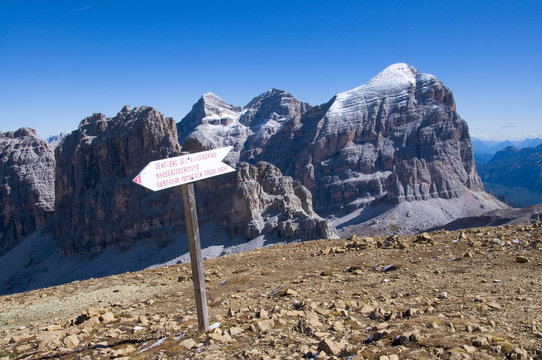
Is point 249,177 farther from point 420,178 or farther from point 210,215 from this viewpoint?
point 420,178

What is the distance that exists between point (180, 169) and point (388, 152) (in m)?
147

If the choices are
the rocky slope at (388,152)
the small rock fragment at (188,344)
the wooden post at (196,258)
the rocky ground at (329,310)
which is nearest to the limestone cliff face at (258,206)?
the rocky slope at (388,152)

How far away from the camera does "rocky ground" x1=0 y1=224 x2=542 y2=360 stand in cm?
782

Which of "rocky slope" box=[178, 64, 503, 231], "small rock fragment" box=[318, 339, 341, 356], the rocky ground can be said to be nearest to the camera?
"small rock fragment" box=[318, 339, 341, 356]

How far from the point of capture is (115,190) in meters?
95.7

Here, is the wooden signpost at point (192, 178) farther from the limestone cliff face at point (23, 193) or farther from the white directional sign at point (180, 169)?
the limestone cliff face at point (23, 193)

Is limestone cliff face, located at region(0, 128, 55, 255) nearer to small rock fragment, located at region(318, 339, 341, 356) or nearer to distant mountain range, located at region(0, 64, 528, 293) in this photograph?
distant mountain range, located at region(0, 64, 528, 293)

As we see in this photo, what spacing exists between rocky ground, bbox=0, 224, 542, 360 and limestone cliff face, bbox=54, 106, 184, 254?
7090cm

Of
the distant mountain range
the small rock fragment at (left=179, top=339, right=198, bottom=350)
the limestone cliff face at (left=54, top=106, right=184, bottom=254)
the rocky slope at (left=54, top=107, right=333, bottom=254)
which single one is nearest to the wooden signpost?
the small rock fragment at (left=179, top=339, right=198, bottom=350)

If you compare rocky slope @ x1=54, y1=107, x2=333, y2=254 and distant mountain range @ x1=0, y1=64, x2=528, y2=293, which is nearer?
rocky slope @ x1=54, y1=107, x2=333, y2=254

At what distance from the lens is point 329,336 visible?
28.0 ft

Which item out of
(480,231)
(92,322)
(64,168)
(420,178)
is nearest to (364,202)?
(420,178)

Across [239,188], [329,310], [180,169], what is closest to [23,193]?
[239,188]

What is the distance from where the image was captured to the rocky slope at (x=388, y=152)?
128750mm
